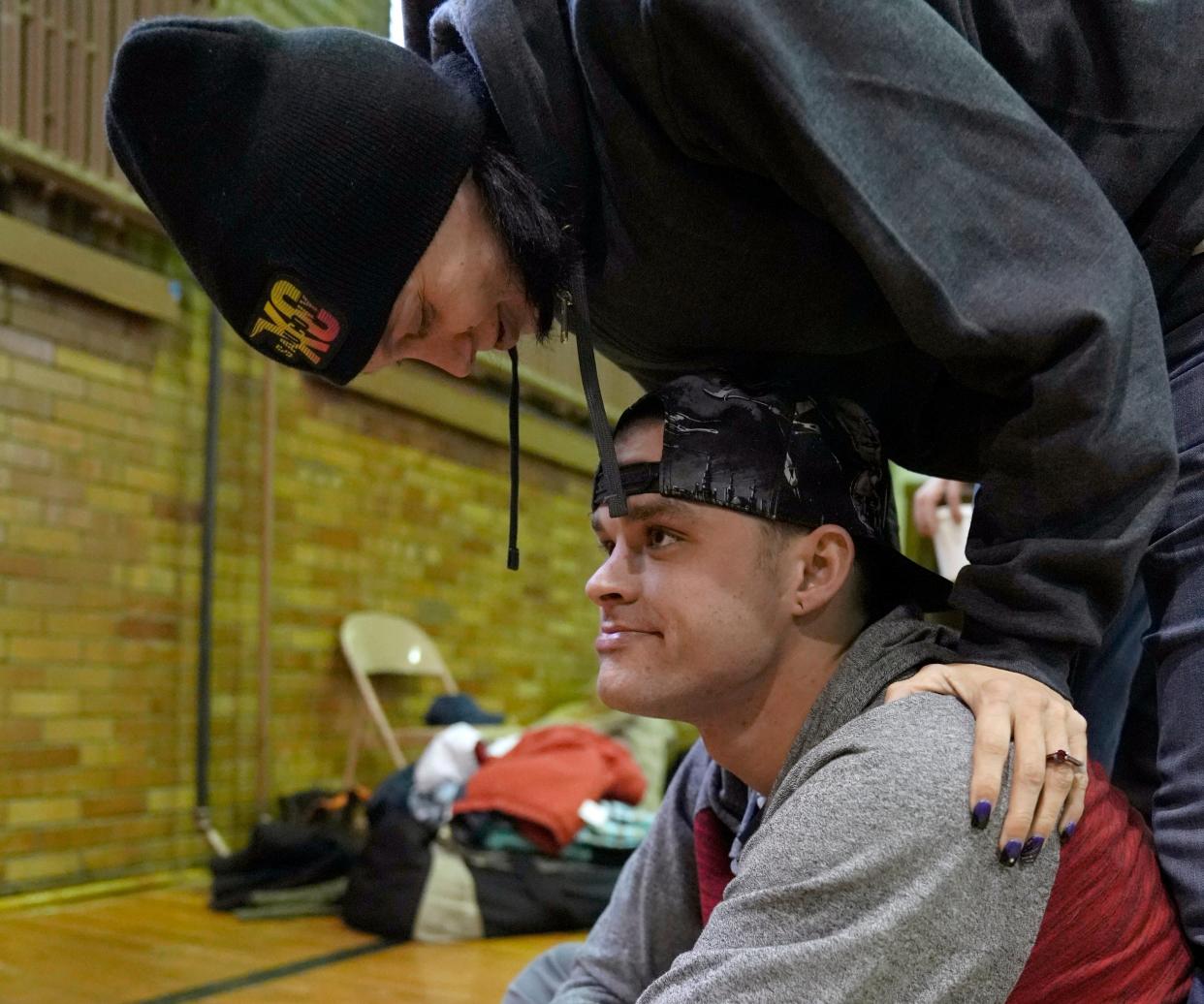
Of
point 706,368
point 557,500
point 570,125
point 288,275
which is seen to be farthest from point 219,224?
point 557,500

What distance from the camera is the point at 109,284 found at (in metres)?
3.54

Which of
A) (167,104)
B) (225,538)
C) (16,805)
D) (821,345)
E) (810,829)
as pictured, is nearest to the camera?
(810,829)

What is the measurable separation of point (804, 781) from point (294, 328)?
25.2 inches

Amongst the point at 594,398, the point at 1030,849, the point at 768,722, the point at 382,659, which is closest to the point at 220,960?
the point at 382,659

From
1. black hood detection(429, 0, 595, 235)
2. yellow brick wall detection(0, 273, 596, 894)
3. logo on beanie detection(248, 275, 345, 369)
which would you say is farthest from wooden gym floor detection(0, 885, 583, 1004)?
black hood detection(429, 0, 595, 235)

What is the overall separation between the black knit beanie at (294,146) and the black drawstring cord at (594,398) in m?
0.15

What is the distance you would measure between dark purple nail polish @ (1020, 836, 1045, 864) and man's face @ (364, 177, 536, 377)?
0.66 meters

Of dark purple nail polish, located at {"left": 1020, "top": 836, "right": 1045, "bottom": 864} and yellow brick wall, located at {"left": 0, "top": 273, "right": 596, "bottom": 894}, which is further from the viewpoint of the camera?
yellow brick wall, located at {"left": 0, "top": 273, "right": 596, "bottom": 894}

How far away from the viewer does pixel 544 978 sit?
166 cm

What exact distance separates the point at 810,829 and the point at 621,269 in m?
0.55

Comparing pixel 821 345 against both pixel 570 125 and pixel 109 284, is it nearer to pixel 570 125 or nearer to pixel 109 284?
pixel 570 125

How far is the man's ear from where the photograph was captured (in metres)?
1.21

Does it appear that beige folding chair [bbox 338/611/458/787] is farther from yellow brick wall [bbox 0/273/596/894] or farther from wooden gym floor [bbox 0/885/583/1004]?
wooden gym floor [bbox 0/885/583/1004]

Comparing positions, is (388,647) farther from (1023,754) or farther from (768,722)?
→ (1023,754)
